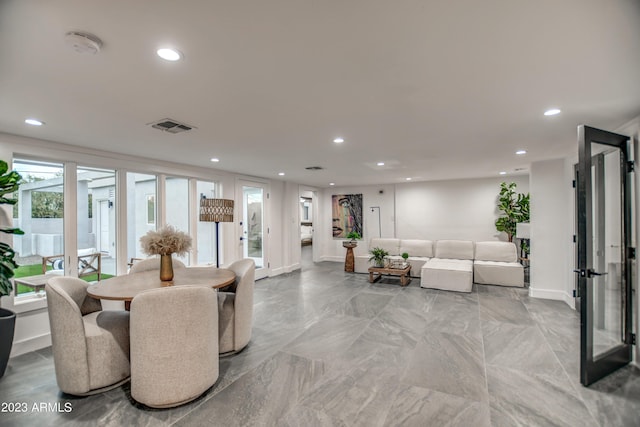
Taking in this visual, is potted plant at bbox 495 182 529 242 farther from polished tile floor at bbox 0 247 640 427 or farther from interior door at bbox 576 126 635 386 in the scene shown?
interior door at bbox 576 126 635 386

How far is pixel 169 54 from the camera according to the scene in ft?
5.17

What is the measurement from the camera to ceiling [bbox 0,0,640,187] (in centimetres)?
128

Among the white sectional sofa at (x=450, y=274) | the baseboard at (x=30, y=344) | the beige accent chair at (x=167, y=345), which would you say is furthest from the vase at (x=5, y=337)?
the white sectional sofa at (x=450, y=274)

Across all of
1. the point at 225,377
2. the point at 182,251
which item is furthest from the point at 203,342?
the point at 182,251

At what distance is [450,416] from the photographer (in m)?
2.05

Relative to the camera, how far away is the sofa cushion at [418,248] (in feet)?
23.2

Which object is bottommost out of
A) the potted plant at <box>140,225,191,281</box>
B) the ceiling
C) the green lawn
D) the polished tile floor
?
the polished tile floor

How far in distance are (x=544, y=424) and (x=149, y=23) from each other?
327 centimetres

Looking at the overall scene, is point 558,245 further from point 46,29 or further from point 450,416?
point 46,29

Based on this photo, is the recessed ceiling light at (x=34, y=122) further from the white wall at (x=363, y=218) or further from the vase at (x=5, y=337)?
the white wall at (x=363, y=218)

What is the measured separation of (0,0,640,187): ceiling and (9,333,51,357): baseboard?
2.20m

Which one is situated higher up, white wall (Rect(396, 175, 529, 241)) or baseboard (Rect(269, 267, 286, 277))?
white wall (Rect(396, 175, 529, 241))

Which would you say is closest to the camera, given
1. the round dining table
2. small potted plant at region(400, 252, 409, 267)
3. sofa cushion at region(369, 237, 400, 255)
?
the round dining table

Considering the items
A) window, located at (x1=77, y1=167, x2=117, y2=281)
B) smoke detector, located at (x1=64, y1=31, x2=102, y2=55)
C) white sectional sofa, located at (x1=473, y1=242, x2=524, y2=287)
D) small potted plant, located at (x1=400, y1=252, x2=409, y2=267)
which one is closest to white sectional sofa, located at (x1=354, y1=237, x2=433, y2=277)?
small potted plant, located at (x1=400, y1=252, x2=409, y2=267)
